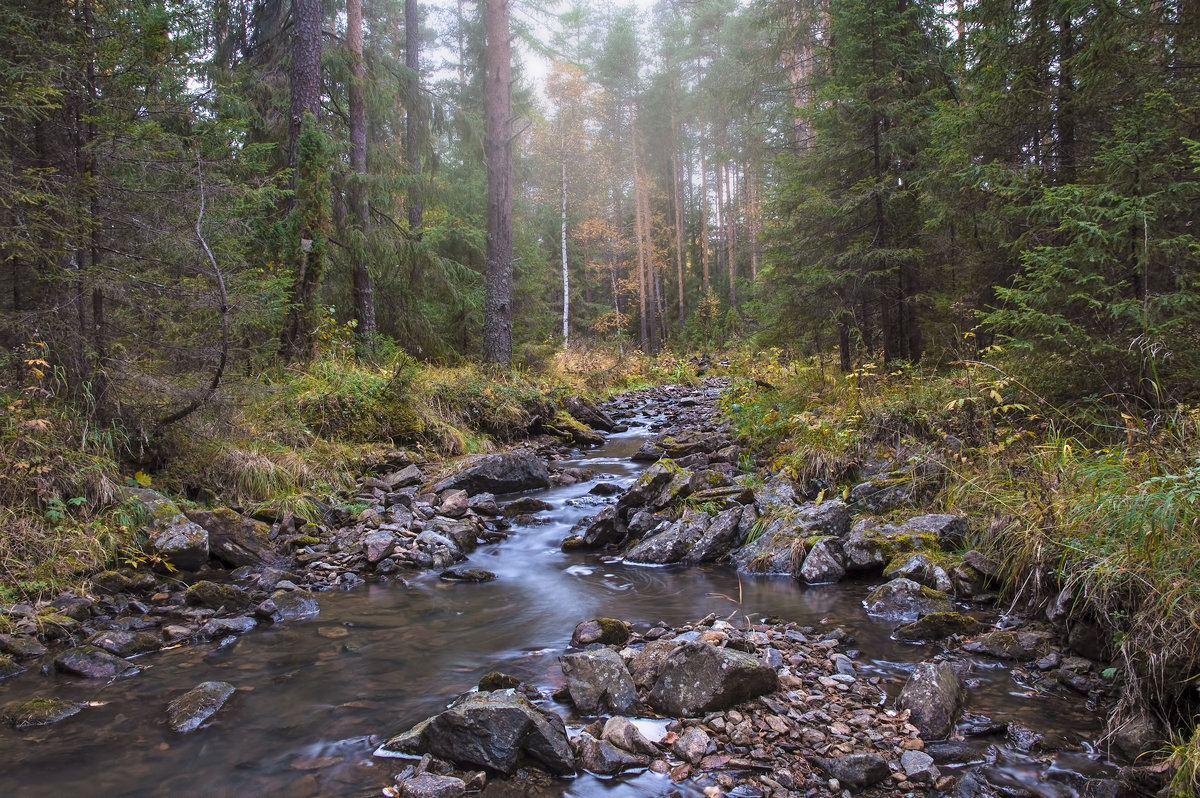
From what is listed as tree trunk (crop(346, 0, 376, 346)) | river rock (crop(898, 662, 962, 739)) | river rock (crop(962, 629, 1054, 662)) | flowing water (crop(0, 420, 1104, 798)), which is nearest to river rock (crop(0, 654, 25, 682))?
flowing water (crop(0, 420, 1104, 798))

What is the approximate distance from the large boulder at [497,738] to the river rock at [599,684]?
31 cm

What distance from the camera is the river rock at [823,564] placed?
543 centimetres

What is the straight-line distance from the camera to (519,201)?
24.0 metres

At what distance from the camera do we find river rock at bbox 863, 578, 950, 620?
4.58m

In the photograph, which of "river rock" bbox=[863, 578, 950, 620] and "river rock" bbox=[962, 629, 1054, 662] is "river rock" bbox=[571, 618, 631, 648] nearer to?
"river rock" bbox=[863, 578, 950, 620]

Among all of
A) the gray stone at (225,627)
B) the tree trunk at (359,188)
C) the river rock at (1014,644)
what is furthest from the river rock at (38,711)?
the tree trunk at (359,188)

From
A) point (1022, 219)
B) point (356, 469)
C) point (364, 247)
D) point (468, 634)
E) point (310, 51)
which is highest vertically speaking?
point (310, 51)

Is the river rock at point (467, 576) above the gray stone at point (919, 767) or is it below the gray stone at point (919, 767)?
below

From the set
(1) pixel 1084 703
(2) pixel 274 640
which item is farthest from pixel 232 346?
(1) pixel 1084 703

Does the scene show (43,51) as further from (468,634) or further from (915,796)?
(915,796)

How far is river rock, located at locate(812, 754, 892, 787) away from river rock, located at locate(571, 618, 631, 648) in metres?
1.77

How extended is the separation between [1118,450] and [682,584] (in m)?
3.36

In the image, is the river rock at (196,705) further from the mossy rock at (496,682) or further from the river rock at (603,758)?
the river rock at (603,758)

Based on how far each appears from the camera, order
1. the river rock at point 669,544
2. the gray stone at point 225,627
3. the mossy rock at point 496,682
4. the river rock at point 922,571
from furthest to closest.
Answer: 1. the river rock at point 669,544
2. the river rock at point 922,571
3. the gray stone at point 225,627
4. the mossy rock at point 496,682
